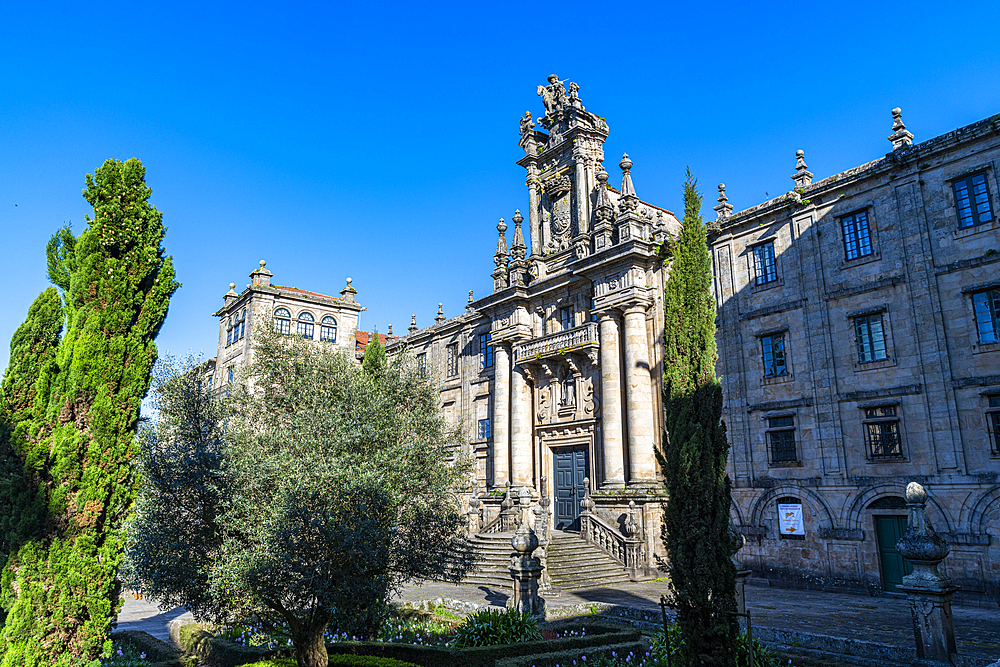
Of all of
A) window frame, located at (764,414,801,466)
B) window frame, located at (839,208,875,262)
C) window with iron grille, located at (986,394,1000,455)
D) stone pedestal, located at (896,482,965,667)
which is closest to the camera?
stone pedestal, located at (896,482,965,667)

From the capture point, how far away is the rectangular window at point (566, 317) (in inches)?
1229

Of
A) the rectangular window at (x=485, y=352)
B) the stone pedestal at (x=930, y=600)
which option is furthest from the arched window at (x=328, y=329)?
the stone pedestal at (x=930, y=600)

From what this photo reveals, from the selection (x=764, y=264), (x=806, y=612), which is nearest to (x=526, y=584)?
(x=806, y=612)

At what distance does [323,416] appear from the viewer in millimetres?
11914

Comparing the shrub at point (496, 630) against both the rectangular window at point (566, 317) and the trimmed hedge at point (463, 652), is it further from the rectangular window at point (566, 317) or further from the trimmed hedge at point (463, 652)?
the rectangular window at point (566, 317)

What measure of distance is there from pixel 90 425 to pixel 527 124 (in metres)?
28.9

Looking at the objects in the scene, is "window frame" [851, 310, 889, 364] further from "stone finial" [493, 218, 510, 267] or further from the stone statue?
the stone statue

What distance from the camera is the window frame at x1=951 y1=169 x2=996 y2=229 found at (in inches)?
779

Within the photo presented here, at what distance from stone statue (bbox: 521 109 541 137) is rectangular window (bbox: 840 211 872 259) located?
58.8ft

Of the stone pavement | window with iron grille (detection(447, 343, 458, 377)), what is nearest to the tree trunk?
the stone pavement

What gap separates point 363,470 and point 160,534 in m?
3.78

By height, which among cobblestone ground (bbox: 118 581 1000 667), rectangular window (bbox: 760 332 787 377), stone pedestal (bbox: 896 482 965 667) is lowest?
cobblestone ground (bbox: 118 581 1000 667)

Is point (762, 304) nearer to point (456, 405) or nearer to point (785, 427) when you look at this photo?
point (785, 427)

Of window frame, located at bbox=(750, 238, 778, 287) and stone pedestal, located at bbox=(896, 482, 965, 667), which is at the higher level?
window frame, located at bbox=(750, 238, 778, 287)
